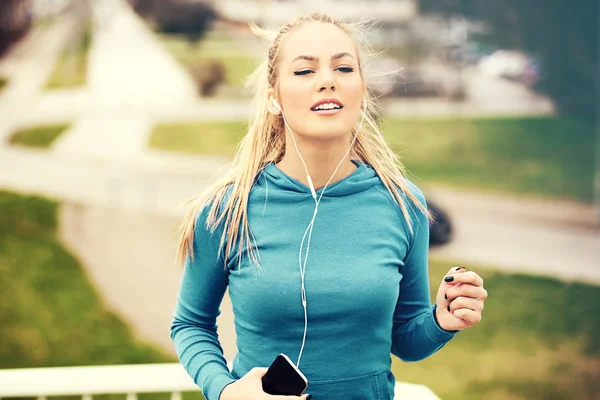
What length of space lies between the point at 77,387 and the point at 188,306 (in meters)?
0.43

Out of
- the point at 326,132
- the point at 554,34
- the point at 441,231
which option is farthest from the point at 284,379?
the point at 554,34

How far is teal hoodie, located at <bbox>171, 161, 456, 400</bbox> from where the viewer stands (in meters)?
1.17

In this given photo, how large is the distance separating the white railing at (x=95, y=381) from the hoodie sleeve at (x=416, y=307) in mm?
304

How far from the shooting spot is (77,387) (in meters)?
1.54

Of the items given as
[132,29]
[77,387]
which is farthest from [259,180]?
[132,29]

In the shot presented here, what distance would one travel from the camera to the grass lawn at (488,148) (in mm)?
12820

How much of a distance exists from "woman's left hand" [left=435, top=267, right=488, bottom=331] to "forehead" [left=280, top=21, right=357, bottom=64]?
400mm

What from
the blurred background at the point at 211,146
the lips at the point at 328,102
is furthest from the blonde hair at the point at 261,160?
the blurred background at the point at 211,146

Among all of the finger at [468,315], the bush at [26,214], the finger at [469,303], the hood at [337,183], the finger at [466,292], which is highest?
the hood at [337,183]

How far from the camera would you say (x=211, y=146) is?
12750 mm

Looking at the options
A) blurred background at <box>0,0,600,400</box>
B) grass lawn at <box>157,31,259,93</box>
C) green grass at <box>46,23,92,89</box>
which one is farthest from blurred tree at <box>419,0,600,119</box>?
green grass at <box>46,23,92,89</box>

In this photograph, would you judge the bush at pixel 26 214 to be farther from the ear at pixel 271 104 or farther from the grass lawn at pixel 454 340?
the ear at pixel 271 104

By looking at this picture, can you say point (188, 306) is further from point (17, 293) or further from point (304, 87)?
point (17, 293)

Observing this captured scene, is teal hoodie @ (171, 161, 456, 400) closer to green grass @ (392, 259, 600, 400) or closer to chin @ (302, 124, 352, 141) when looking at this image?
chin @ (302, 124, 352, 141)
